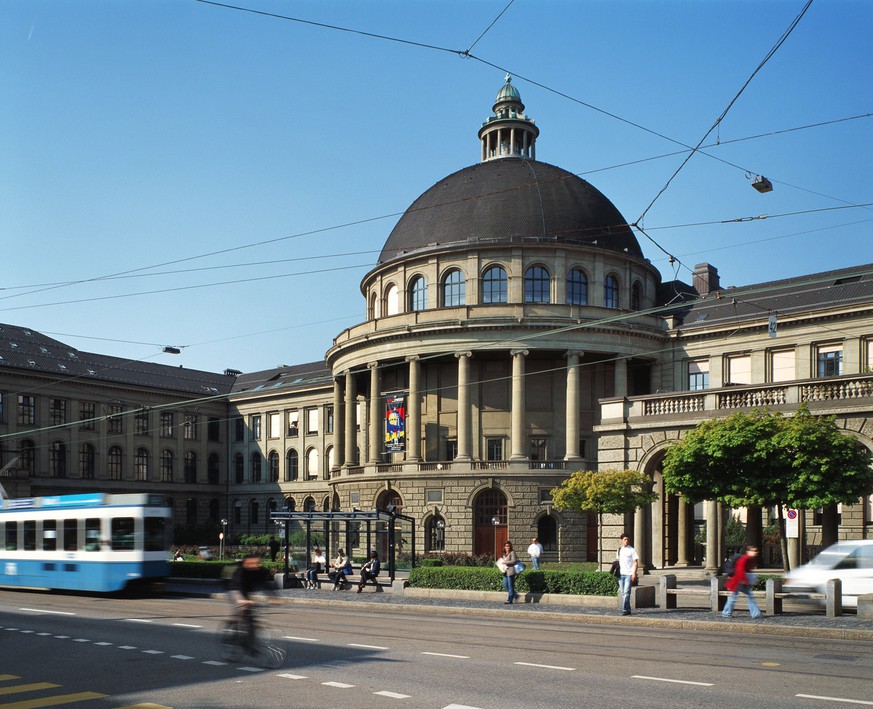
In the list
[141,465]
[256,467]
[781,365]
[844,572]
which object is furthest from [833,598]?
[141,465]

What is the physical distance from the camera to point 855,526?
37844 millimetres

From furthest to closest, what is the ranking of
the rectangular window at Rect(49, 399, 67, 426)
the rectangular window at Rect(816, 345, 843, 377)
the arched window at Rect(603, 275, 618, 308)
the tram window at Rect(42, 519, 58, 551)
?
the rectangular window at Rect(49, 399, 67, 426)
the arched window at Rect(603, 275, 618, 308)
the rectangular window at Rect(816, 345, 843, 377)
the tram window at Rect(42, 519, 58, 551)

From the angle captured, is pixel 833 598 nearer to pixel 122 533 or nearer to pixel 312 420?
pixel 122 533

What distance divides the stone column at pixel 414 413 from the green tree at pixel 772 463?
32.9 meters

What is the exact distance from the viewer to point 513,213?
69.5 metres

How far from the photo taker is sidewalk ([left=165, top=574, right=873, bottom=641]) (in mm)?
22781

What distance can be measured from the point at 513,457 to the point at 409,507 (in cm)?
762

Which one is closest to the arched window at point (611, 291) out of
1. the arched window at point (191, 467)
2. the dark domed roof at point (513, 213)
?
the dark domed roof at point (513, 213)

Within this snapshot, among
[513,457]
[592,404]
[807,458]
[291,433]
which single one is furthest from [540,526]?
[291,433]

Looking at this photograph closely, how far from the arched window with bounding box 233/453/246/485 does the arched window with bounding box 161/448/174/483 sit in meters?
6.57

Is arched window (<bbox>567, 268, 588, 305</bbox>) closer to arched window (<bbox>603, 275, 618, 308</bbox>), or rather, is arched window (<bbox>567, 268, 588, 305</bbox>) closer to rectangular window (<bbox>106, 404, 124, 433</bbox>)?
arched window (<bbox>603, 275, 618, 308</bbox>)

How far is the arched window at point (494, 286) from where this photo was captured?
6831 centimetres

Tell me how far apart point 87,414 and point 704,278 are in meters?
55.5

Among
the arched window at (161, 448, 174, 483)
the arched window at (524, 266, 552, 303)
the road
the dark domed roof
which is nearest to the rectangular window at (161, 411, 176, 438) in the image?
the arched window at (161, 448, 174, 483)
